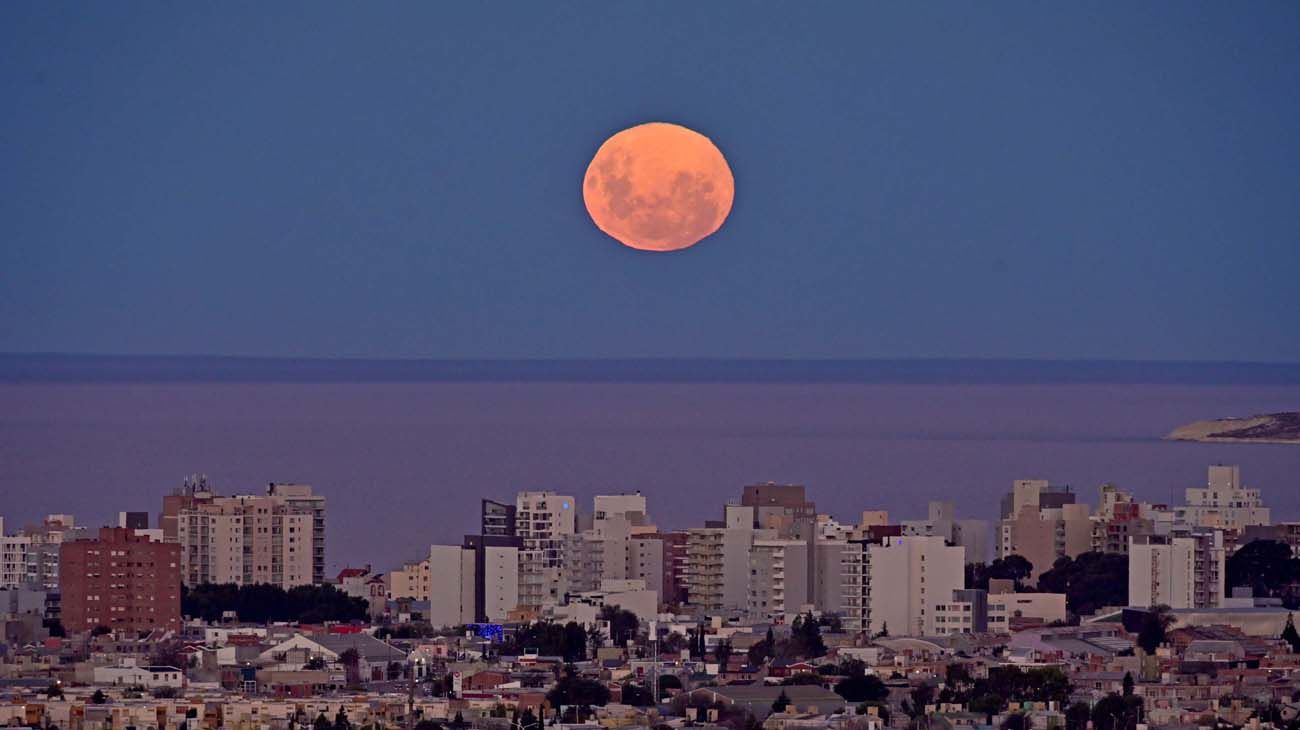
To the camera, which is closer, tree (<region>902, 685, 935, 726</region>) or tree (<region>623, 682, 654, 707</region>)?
tree (<region>902, 685, 935, 726</region>)

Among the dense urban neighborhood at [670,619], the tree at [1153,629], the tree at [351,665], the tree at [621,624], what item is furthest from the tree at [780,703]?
the tree at [621,624]

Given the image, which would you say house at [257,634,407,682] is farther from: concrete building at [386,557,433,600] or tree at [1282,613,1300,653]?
concrete building at [386,557,433,600]

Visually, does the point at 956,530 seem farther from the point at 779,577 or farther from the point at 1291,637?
the point at 1291,637

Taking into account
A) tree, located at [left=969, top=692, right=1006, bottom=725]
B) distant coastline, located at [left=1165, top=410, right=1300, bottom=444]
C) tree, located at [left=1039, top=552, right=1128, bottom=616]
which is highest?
distant coastline, located at [left=1165, top=410, right=1300, bottom=444]

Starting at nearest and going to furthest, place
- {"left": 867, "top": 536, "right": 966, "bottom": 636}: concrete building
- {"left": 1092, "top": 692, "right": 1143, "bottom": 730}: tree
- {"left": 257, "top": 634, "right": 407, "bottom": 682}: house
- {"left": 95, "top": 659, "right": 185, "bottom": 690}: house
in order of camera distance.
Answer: {"left": 1092, "top": 692, "right": 1143, "bottom": 730}: tree
{"left": 95, "top": 659, "right": 185, "bottom": 690}: house
{"left": 257, "top": 634, "right": 407, "bottom": 682}: house
{"left": 867, "top": 536, "right": 966, "bottom": 636}: concrete building

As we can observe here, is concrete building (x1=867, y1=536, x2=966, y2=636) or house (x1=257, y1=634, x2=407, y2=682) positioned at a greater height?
concrete building (x1=867, y1=536, x2=966, y2=636)

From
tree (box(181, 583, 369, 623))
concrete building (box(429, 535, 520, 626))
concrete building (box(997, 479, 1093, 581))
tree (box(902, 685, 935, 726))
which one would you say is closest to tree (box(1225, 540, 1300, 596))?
concrete building (box(997, 479, 1093, 581))

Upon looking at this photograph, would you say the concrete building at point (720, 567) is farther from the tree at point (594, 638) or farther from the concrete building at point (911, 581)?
the tree at point (594, 638)

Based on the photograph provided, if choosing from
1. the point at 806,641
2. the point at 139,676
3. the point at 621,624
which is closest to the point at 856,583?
the point at 621,624
